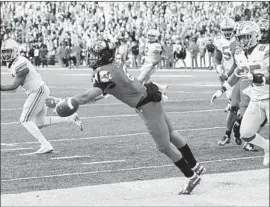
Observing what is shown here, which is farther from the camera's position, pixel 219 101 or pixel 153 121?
pixel 219 101

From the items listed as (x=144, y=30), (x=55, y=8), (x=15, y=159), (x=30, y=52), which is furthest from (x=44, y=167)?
(x=55, y=8)

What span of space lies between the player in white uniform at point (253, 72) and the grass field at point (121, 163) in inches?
24.8

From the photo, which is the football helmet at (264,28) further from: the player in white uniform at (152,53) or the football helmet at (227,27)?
the player in white uniform at (152,53)

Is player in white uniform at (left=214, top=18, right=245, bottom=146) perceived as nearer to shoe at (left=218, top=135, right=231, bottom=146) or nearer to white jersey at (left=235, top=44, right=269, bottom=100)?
shoe at (left=218, top=135, right=231, bottom=146)

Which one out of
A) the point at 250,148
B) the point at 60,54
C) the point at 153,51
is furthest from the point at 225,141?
the point at 60,54

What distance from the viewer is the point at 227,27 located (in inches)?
424

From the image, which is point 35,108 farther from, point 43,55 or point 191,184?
point 43,55

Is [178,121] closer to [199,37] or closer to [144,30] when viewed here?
[199,37]

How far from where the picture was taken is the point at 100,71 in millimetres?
5867

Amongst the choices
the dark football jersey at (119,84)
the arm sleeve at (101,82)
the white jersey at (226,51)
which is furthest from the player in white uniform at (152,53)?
the arm sleeve at (101,82)

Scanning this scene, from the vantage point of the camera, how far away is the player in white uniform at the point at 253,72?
22.5 ft

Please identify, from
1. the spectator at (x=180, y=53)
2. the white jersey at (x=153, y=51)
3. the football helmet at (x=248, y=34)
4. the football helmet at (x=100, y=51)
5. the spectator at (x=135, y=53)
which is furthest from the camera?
the spectator at (x=135, y=53)

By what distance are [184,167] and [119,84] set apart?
149 centimetres

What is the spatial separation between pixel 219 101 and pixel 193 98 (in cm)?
128
